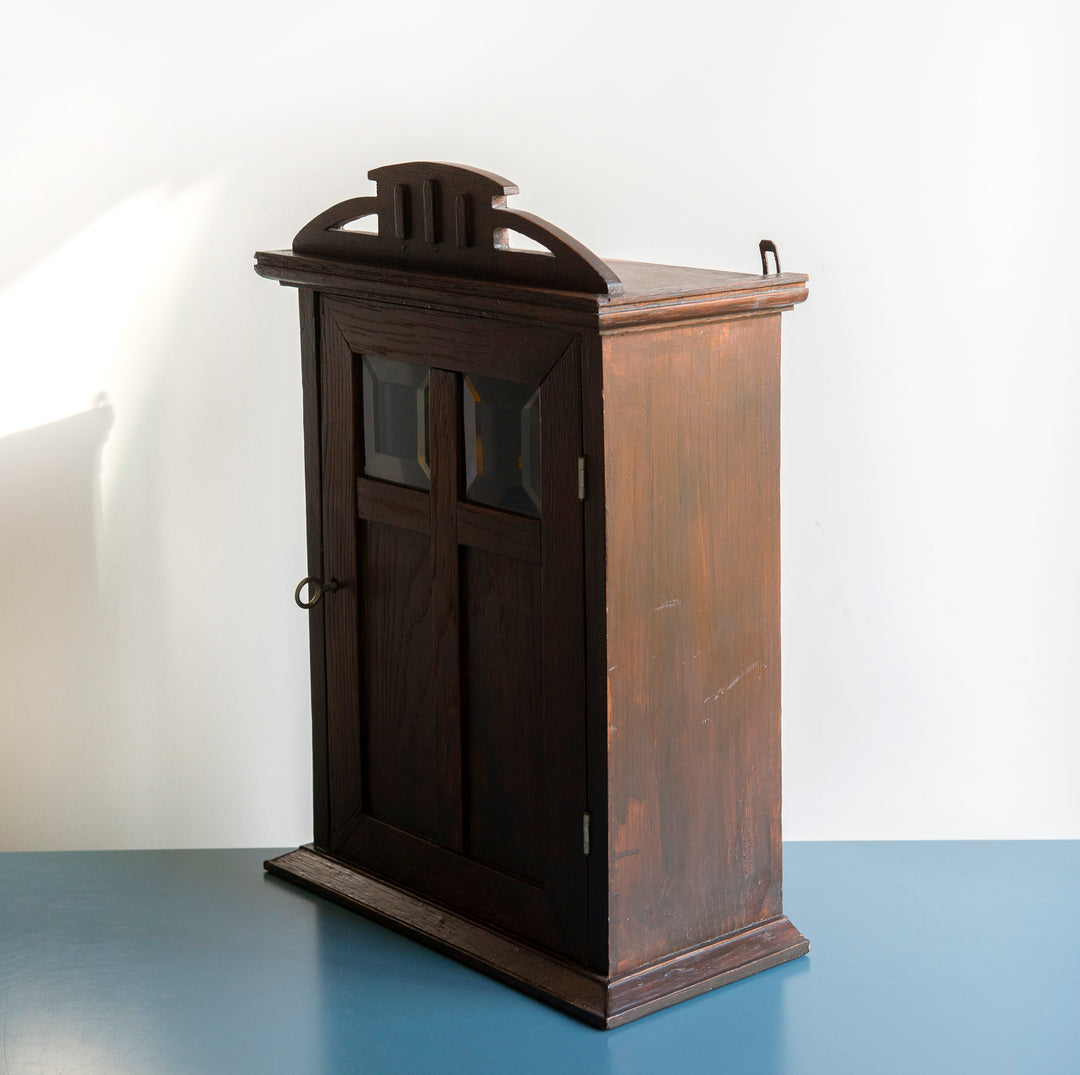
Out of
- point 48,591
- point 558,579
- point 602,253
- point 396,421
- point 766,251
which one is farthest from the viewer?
point 48,591

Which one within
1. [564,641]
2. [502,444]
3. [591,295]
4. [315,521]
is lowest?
[564,641]

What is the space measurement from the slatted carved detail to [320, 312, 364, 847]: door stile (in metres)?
0.19

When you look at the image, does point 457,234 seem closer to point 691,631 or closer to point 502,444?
point 502,444

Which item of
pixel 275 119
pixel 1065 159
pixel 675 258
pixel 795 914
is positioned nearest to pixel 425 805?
pixel 795 914

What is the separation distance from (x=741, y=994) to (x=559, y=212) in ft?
4.80

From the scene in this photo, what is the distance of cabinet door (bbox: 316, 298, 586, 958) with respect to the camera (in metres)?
2.29

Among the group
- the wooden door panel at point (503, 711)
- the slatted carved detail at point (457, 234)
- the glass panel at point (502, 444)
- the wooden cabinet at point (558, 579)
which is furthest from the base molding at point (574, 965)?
the slatted carved detail at point (457, 234)

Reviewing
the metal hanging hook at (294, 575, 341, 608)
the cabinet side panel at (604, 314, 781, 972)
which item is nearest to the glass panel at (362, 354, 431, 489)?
the metal hanging hook at (294, 575, 341, 608)

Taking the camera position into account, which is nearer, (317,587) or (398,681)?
(398,681)

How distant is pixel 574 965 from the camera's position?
2352mm

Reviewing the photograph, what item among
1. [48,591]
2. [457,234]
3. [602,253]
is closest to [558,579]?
[457,234]

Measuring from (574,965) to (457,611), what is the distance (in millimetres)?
548

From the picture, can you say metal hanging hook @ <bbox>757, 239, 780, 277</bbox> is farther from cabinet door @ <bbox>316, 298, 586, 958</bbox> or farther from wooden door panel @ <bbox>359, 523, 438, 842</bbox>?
wooden door panel @ <bbox>359, 523, 438, 842</bbox>

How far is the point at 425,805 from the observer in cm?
261
